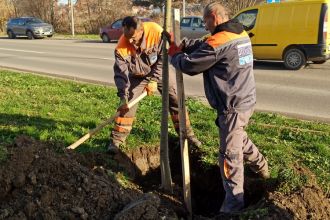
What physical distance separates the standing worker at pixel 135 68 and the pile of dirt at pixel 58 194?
4.89 feet

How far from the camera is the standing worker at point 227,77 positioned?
12.4ft

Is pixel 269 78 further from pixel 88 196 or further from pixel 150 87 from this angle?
pixel 88 196

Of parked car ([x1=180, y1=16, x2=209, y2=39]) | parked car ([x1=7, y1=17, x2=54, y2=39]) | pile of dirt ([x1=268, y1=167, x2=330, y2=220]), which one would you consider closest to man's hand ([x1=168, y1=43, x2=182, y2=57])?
pile of dirt ([x1=268, y1=167, x2=330, y2=220])

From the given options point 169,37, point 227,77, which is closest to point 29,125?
point 169,37

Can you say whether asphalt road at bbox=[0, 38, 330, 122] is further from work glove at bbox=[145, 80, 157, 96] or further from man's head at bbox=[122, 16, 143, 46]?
man's head at bbox=[122, 16, 143, 46]

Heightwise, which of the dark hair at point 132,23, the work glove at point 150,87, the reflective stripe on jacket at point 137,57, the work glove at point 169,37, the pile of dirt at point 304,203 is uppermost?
the dark hair at point 132,23

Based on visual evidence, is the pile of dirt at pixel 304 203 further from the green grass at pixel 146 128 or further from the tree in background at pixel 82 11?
the tree in background at pixel 82 11

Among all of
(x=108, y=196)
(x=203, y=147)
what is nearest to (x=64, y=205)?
(x=108, y=196)

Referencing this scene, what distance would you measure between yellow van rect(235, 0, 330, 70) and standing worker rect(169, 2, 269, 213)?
9525mm

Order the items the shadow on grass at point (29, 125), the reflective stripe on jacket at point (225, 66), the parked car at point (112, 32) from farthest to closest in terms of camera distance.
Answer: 1. the parked car at point (112, 32)
2. the shadow on grass at point (29, 125)
3. the reflective stripe on jacket at point (225, 66)

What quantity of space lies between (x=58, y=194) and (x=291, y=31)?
431 inches

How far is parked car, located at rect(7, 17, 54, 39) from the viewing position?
32.7 m

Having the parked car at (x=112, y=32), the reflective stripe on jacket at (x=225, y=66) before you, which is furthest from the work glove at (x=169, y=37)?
the parked car at (x=112, y=32)

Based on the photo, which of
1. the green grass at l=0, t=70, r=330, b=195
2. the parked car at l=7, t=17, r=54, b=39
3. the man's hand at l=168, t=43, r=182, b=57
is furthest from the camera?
the parked car at l=7, t=17, r=54, b=39
